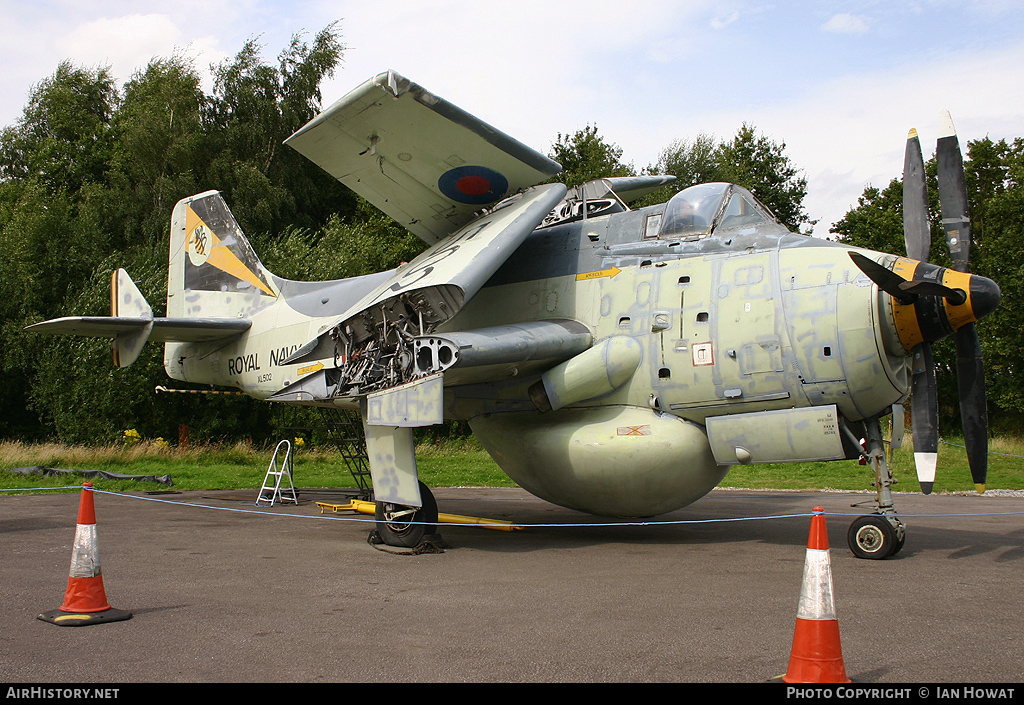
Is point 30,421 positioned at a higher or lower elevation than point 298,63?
lower

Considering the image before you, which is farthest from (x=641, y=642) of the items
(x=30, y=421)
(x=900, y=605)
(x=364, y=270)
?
(x=30, y=421)

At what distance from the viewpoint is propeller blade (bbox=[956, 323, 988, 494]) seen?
340 inches

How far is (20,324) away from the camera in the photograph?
1055 inches

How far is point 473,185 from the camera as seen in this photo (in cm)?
1071

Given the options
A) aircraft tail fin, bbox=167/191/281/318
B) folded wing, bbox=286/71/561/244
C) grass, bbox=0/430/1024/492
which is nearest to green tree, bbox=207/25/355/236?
grass, bbox=0/430/1024/492

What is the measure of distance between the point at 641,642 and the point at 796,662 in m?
1.29

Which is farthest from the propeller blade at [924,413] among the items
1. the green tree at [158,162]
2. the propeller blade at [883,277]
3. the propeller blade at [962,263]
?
the green tree at [158,162]

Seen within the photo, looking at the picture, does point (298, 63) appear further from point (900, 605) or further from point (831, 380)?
point (900, 605)

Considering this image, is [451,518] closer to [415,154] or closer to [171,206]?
[415,154]

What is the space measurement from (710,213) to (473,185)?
10.6 ft

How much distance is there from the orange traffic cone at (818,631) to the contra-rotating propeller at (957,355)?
16.9ft

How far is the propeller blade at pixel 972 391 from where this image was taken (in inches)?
340

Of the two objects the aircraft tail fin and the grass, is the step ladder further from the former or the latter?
the aircraft tail fin

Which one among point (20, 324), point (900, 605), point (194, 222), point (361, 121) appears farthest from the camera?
point (20, 324)
